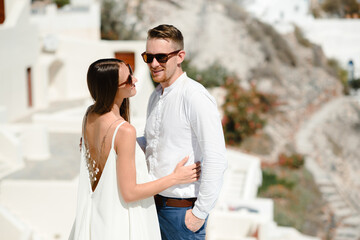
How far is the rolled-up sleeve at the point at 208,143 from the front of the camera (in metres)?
2.32

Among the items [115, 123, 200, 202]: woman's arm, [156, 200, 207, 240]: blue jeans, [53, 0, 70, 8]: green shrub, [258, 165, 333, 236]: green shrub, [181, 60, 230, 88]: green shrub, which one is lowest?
[258, 165, 333, 236]: green shrub

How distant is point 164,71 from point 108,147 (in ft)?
1.82

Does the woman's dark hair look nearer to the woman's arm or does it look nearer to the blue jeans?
the woman's arm

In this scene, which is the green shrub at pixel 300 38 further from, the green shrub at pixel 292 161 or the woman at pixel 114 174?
the woman at pixel 114 174

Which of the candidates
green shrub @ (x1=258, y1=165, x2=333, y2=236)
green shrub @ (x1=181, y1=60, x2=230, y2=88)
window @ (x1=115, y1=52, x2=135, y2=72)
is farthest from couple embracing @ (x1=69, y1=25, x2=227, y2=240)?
green shrub @ (x1=181, y1=60, x2=230, y2=88)

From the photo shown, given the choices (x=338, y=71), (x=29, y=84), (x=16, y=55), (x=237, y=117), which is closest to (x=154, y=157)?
(x=16, y=55)

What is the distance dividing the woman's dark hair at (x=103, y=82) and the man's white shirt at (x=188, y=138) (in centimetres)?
34

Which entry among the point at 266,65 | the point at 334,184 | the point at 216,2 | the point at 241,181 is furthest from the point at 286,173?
the point at 216,2

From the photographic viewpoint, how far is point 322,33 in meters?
34.1

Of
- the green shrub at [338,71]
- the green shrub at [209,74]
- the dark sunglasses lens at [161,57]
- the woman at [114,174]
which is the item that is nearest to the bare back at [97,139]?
the woman at [114,174]

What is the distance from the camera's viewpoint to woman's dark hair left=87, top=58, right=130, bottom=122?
7.50 feet

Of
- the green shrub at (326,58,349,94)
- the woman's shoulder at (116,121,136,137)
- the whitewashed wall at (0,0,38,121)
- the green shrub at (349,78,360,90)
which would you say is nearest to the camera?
the woman's shoulder at (116,121,136,137)

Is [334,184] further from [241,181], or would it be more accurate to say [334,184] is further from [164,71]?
[164,71]

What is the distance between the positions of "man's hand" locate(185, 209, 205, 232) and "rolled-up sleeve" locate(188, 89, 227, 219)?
0.33 feet
